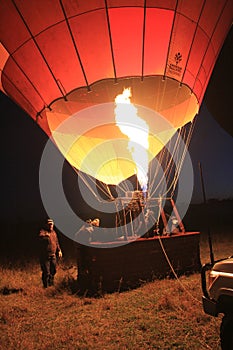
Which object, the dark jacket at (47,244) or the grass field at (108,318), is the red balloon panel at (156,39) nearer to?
the dark jacket at (47,244)

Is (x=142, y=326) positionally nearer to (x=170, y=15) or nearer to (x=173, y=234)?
(x=173, y=234)

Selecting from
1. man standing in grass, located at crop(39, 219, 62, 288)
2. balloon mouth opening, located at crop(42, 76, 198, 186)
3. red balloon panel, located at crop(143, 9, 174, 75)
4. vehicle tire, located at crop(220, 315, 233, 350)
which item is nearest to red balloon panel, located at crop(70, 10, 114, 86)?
balloon mouth opening, located at crop(42, 76, 198, 186)

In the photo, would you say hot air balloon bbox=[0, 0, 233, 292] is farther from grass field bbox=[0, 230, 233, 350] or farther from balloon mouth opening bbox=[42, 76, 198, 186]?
Result: grass field bbox=[0, 230, 233, 350]

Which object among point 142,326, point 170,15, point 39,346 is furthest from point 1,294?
point 170,15

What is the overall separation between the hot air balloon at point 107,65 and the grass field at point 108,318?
129 inches

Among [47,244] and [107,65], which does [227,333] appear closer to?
[47,244]

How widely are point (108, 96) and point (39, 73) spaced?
175 cm

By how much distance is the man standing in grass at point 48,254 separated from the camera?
7.51 metres

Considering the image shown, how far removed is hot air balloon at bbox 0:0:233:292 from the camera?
6414 mm

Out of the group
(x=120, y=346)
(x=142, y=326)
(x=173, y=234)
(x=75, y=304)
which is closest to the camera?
(x=120, y=346)

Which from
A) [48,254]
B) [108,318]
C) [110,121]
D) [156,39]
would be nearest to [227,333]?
[108,318]

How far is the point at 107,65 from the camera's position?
6969 mm

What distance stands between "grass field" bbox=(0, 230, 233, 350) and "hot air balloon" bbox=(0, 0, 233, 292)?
327cm

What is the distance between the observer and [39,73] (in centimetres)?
714
